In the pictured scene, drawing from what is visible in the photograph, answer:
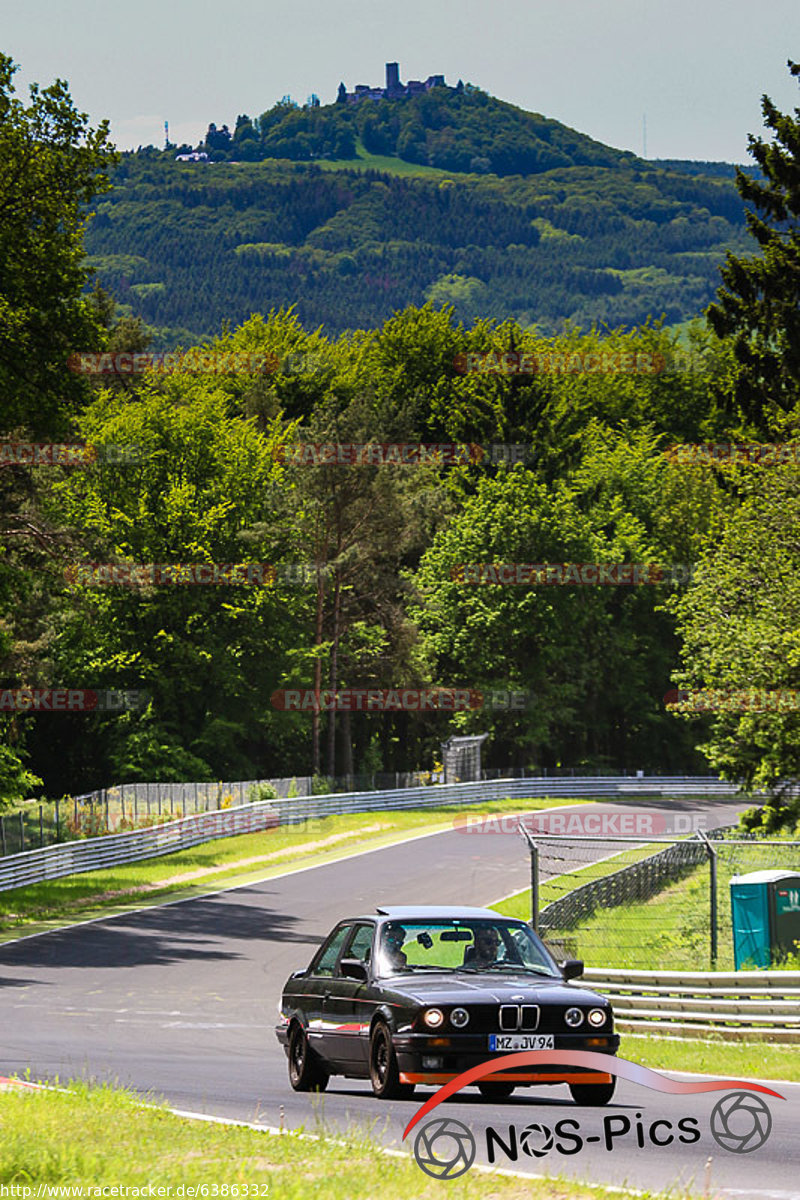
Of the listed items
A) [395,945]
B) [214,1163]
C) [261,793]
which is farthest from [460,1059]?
[261,793]

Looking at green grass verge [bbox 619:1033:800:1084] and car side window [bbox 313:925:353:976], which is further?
green grass verge [bbox 619:1033:800:1084]

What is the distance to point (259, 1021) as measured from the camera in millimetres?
22891

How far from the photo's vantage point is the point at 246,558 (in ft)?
244

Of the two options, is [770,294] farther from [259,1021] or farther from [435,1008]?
[435,1008]

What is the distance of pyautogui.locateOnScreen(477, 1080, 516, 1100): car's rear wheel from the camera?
11766 millimetres

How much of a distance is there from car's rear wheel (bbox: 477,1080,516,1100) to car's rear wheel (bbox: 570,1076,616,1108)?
0.47 metres

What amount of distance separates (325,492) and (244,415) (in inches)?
803

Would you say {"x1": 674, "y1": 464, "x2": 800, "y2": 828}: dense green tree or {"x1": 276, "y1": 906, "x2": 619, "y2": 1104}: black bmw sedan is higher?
{"x1": 674, "y1": 464, "x2": 800, "y2": 828}: dense green tree

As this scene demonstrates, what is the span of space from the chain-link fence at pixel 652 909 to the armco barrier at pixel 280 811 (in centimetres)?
1415

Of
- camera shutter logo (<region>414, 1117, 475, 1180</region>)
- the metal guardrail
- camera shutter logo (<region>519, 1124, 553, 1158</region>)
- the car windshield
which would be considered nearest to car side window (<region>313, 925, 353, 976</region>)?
the car windshield

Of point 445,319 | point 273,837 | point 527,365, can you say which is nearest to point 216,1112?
point 273,837

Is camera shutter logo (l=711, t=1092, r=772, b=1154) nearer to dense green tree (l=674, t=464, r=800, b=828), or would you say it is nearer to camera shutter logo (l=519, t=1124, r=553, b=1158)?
camera shutter logo (l=519, t=1124, r=553, b=1158)

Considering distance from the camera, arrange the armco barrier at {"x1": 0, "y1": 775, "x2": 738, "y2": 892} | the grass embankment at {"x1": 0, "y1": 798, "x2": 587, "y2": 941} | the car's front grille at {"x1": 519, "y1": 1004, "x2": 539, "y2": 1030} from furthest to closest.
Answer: the armco barrier at {"x1": 0, "y1": 775, "x2": 738, "y2": 892} → the grass embankment at {"x1": 0, "y1": 798, "x2": 587, "y2": 941} → the car's front grille at {"x1": 519, "y1": 1004, "x2": 539, "y2": 1030}

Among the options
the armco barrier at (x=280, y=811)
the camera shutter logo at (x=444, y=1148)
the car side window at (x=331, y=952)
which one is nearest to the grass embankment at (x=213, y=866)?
the armco barrier at (x=280, y=811)
